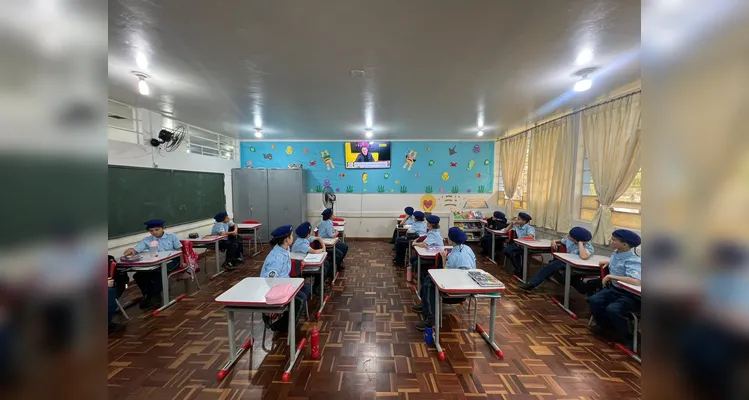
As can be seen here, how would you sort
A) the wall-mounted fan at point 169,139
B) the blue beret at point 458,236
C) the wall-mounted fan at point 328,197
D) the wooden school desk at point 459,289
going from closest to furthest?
1. the wooden school desk at point 459,289
2. the blue beret at point 458,236
3. the wall-mounted fan at point 169,139
4. the wall-mounted fan at point 328,197

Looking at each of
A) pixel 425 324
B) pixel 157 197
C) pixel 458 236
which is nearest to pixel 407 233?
pixel 458 236

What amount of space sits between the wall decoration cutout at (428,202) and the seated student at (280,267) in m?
5.21

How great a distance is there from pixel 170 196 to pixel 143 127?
136 centimetres

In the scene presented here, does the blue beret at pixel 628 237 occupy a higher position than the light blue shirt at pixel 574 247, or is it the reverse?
the blue beret at pixel 628 237

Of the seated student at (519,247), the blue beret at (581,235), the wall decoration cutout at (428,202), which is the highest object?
the wall decoration cutout at (428,202)

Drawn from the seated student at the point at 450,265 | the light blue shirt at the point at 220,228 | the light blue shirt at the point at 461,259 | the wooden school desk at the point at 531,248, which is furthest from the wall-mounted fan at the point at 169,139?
the wooden school desk at the point at 531,248

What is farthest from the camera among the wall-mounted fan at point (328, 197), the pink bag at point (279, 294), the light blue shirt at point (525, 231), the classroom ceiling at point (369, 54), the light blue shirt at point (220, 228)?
the wall-mounted fan at point (328, 197)

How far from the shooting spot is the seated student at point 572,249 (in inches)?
143

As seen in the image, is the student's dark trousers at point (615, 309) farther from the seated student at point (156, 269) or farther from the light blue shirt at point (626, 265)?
the seated student at point (156, 269)

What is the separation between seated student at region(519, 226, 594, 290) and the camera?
362cm

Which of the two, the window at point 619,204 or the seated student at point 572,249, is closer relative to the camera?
the seated student at point 572,249

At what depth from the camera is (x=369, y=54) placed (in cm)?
263

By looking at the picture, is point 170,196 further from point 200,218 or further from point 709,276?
point 709,276

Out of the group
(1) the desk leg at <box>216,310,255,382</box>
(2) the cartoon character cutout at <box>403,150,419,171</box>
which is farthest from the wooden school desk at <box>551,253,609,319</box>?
(2) the cartoon character cutout at <box>403,150,419,171</box>
